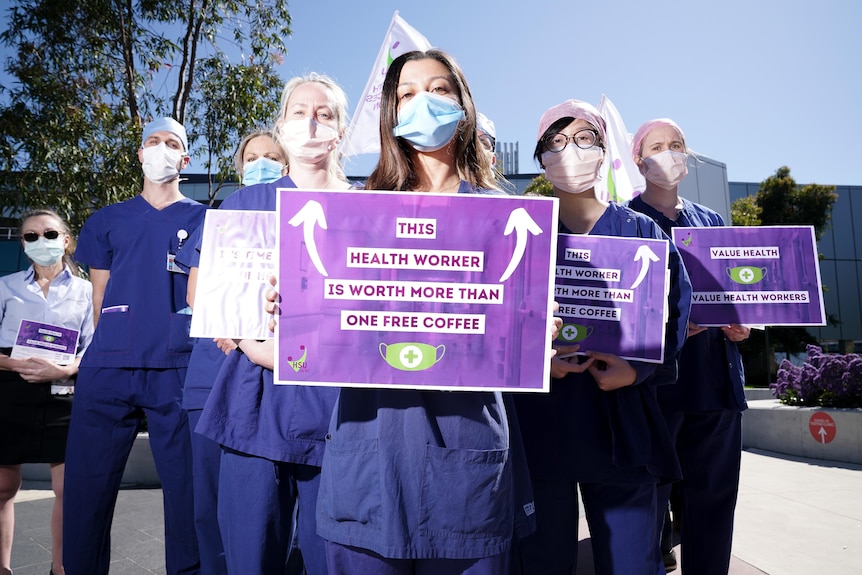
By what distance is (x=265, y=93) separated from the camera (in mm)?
8641

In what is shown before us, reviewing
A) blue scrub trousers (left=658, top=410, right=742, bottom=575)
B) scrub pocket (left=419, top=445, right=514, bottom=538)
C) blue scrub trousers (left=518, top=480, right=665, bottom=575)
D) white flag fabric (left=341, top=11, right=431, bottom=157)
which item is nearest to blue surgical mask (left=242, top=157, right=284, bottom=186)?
white flag fabric (left=341, top=11, right=431, bottom=157)

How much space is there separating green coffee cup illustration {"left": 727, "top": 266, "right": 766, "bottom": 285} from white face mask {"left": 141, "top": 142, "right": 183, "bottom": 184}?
97.1 inches

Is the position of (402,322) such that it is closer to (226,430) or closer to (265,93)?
(226,430)

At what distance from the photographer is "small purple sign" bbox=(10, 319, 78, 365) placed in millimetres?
3385

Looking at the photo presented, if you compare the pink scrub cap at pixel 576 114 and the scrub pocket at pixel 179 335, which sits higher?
the pink scrub cap at pixel 576 114

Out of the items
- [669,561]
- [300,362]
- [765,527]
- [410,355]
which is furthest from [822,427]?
[300,362]

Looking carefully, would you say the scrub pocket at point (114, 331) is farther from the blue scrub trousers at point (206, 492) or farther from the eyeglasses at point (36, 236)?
the eyeglasses at point (36, 236)

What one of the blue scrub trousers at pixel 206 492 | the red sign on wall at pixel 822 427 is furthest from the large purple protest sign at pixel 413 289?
the red sign on wall at pixel 822 427

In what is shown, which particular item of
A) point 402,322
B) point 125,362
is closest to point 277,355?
point 402,322

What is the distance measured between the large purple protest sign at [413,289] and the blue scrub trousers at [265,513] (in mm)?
622

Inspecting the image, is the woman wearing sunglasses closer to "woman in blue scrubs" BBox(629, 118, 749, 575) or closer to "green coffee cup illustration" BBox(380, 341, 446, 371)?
"green coffee cup illustration" BBox(380, 341, 446, 371)

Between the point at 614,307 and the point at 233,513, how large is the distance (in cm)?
120

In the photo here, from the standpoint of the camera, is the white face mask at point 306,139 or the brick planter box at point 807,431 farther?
the brick planter box at point 807,431

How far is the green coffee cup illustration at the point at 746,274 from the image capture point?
2.52 m
